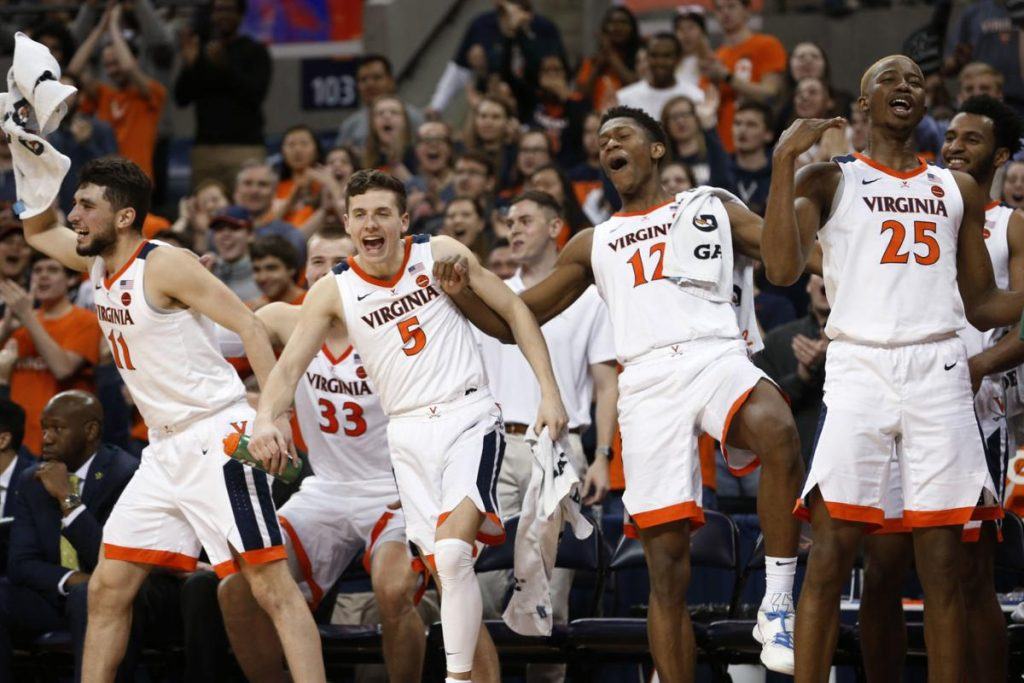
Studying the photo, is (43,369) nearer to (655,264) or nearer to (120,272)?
(120,272)

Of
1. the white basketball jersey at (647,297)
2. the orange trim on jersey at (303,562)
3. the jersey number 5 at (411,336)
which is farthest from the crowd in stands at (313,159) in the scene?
the white basketball jersey at (647,297)

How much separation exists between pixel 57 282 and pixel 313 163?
2680 mm

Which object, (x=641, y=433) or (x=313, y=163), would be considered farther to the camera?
(x=313, y=163)

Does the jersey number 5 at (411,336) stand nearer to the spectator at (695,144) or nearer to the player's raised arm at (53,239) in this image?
the player's raised arm at (53,239)

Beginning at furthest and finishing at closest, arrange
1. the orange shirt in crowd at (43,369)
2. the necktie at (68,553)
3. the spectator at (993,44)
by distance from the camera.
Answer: the spectator at (993,44) → the orange shirt in crowd at (43,369) → the necktie at (68,553)

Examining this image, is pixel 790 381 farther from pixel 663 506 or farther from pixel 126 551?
pixel 126 551

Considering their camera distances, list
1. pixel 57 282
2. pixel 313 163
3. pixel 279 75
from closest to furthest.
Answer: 1. pixel 57 282
2. pixel 313 163
3. pixel 279 75

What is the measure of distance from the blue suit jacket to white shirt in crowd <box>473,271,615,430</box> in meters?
1.91

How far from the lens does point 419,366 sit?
6672mm

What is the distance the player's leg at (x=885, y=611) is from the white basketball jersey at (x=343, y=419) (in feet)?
8.25

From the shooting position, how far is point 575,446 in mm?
8141

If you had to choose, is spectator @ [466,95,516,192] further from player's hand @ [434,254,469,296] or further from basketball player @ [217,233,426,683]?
player's hand @ [434,254,469,296]

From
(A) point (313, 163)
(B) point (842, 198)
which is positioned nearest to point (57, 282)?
(A) point (313, 163)

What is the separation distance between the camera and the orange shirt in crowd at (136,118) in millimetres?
13461
